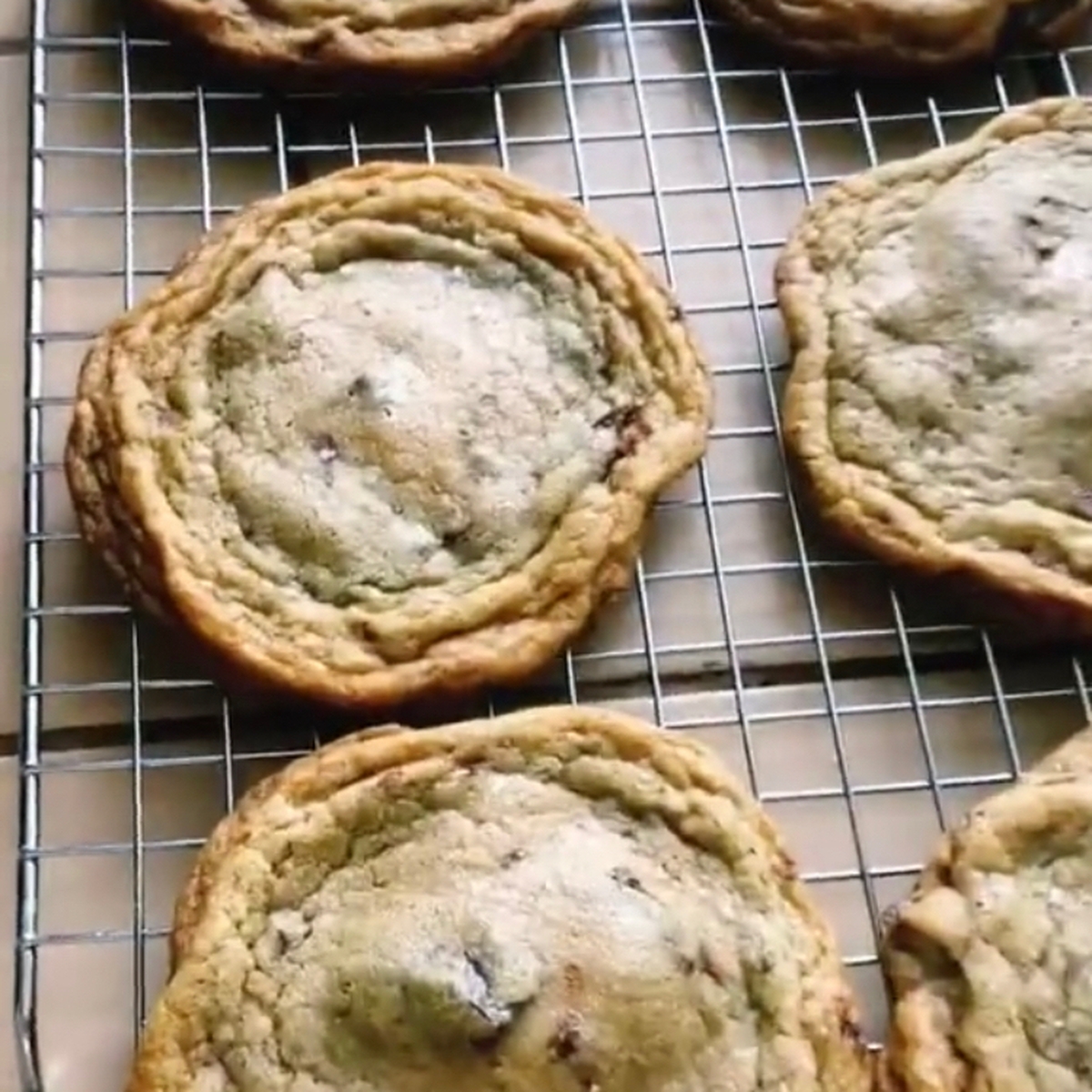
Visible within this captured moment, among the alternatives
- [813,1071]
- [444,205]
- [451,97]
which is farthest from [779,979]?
[451,97]

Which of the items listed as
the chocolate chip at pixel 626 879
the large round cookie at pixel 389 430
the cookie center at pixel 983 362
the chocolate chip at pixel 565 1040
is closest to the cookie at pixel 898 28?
the cookie center at pixel 983 362

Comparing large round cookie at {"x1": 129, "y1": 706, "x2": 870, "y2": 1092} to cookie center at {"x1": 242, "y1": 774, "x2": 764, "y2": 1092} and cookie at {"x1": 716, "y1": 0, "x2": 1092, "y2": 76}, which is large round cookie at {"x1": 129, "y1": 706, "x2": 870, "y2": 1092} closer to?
cookie center at {"x1": 242, "y1": 774, "x2": 764, "y2": 1092}

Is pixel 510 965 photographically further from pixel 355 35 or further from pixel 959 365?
pixel 355 35

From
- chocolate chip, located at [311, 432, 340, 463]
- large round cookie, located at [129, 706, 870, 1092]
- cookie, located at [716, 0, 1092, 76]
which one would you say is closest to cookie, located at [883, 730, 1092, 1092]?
large round cookie, located at [129, 706, 870, 1092]

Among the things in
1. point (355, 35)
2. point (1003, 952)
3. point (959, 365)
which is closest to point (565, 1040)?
point (1003, 952)

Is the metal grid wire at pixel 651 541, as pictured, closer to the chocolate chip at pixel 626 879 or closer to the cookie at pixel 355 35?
the cookie at pixel 355 35
